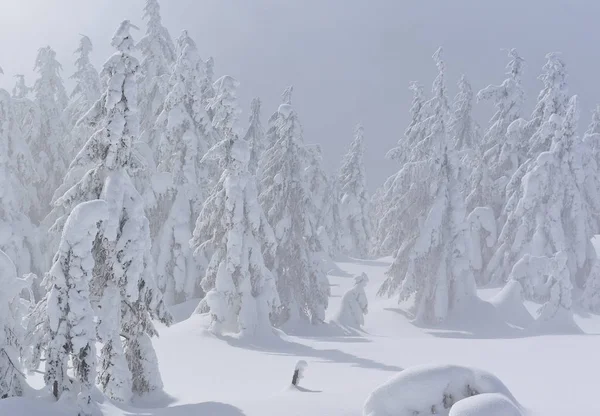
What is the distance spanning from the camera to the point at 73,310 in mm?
9055

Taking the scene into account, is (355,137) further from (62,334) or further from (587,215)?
(62,334)

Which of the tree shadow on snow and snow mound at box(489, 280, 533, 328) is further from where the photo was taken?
snow mound at box(489, 280, 533, 328)

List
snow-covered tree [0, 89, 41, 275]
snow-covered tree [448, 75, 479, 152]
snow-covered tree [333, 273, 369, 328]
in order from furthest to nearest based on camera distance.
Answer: snow-covered tree [448, 75, 479, 152]
snow-covered tree [333, 273, 369, 328]
snow-covered tree [0, 89, 41, 275]

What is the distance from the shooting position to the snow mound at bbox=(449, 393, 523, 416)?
24.3ft

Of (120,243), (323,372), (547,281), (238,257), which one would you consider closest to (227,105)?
(238,257)

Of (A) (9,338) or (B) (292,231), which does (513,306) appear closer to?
(B) (292,231)

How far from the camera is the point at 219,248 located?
20828mm

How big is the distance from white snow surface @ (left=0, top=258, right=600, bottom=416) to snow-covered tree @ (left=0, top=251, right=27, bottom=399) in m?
0.61

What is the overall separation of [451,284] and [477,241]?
829cm

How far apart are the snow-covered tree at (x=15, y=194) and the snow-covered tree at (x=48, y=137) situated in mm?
2847

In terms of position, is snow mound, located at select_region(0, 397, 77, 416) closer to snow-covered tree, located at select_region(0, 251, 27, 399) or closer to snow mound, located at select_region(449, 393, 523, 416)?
snow-covered tree, located at select_region(0, 251, 27, 399)

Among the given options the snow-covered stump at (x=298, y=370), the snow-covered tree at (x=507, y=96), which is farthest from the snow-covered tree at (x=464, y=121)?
the snow-covered stump at (x=298, y=370)

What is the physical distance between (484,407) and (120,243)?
723 centimetres

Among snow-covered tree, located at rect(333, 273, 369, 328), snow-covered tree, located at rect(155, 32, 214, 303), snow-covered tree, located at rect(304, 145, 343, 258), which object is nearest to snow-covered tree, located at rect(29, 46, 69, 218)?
snow-covered tree, located at rect(155, 32, 214, 303)
